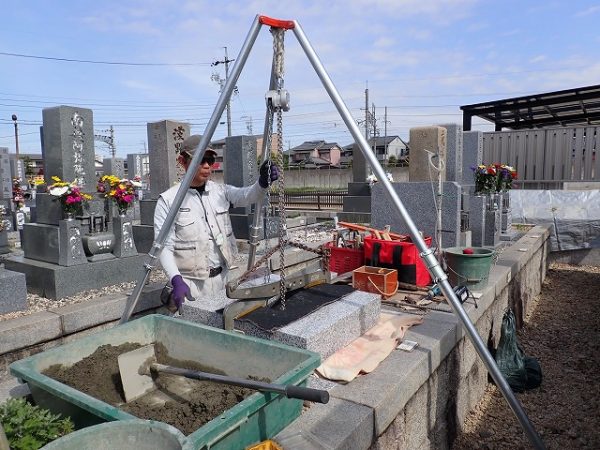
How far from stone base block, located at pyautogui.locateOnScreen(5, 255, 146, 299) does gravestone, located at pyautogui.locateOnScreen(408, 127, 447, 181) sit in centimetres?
495

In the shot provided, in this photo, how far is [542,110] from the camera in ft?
52.1

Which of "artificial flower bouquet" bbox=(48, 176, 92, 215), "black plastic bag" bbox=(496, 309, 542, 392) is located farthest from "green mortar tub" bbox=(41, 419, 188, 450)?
"artificial flower bouquet" bbox=(48, 176, 92, 215)

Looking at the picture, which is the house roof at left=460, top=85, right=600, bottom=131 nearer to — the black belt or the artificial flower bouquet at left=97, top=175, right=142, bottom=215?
the artificial flower bouquet at left=97, top=175, right=142, bottom=215

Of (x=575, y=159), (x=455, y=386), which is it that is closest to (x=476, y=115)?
(x=575, y=159)

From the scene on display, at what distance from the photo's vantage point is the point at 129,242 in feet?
23.6

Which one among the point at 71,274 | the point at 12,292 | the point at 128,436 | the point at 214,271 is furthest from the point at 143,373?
the point at 71,274

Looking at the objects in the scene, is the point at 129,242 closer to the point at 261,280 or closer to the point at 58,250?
the point at 58,250

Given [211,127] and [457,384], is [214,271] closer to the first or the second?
[211,127]

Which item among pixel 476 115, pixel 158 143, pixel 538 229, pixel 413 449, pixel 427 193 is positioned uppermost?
pixel 476 115

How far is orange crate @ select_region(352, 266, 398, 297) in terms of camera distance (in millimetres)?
4734

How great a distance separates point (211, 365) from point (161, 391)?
1.05 feet

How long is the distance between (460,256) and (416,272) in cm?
52

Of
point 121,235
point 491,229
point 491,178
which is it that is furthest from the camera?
point 491,178

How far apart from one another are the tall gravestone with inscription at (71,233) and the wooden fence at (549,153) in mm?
13049
